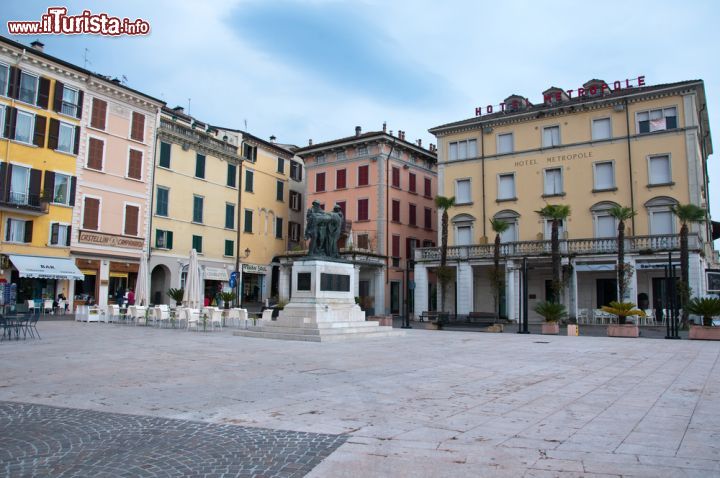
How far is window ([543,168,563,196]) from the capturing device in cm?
3728

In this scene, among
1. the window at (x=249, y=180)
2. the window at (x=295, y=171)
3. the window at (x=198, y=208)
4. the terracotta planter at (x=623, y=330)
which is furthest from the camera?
the window at (x=295, y=171)

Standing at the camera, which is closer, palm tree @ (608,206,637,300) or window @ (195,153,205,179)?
→ palm tree @ (608,206,637,300)

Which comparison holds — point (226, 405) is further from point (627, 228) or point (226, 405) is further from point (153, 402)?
point (627, 228)

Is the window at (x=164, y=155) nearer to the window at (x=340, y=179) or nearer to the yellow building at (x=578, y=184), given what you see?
the window at (x=340, y=179)

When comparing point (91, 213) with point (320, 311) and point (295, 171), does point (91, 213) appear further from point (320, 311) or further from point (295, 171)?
point (320, 311)

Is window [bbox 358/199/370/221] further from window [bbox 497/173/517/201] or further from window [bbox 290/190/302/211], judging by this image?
window [bbox 497/173/517/201]

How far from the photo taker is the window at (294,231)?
1939 inches

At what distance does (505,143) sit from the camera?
39500mm

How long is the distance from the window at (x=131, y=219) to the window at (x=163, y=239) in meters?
1.64

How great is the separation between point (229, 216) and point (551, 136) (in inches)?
955

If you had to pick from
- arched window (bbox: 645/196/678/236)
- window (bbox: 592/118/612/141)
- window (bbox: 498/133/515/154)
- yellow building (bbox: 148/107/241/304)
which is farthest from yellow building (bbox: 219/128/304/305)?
arched window (bbox: 645/196/678/236)

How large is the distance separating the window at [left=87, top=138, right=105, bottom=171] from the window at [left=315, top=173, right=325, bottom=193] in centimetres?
1824

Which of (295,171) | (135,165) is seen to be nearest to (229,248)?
(135,165)

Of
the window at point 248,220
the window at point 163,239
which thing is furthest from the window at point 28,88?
the window at point 248,220
